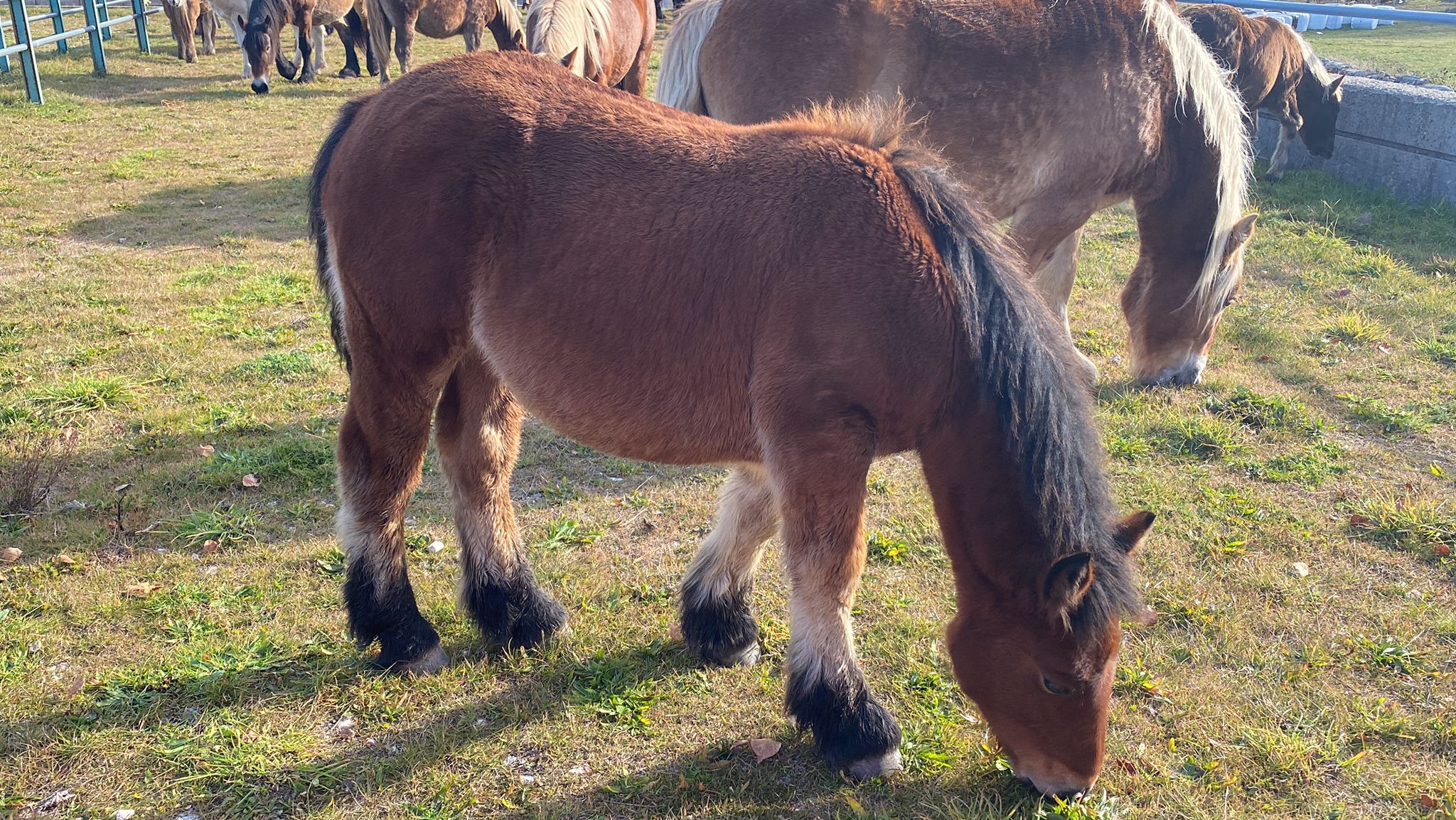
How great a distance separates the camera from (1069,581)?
254 cm

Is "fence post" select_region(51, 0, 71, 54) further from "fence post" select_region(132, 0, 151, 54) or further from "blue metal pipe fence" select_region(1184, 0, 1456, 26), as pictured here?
"blue metal pipe fence" select_region(1184, 0, 1456, 26)

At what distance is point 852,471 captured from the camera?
111 inches

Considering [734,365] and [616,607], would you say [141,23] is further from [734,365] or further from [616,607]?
[734,365]

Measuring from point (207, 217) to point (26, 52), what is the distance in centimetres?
661

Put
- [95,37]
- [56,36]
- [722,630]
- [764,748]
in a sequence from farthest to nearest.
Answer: [95,37] → [56,36] → [722,630] → [764,748]

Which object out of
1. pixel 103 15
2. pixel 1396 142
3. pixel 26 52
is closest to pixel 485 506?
pixel 1396 142

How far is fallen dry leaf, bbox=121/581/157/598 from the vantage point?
391 cm

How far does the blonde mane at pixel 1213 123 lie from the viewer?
5.29 meters

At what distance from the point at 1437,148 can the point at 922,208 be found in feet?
29.4

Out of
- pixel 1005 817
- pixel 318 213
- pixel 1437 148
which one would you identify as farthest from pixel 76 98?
pixel 1437 148

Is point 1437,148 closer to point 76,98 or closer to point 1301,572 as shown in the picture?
point 1301,572

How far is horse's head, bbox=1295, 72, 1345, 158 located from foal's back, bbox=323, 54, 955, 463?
945 cm

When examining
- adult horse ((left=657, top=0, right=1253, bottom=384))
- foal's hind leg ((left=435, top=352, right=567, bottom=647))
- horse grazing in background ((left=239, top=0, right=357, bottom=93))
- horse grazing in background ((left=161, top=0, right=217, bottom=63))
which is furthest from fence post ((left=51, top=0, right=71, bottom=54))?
foal's hind leg ((left=435, top=352, right=567, bottom=647))

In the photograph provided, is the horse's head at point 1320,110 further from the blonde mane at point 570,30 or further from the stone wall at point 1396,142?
the blonde mane at point 570,30
